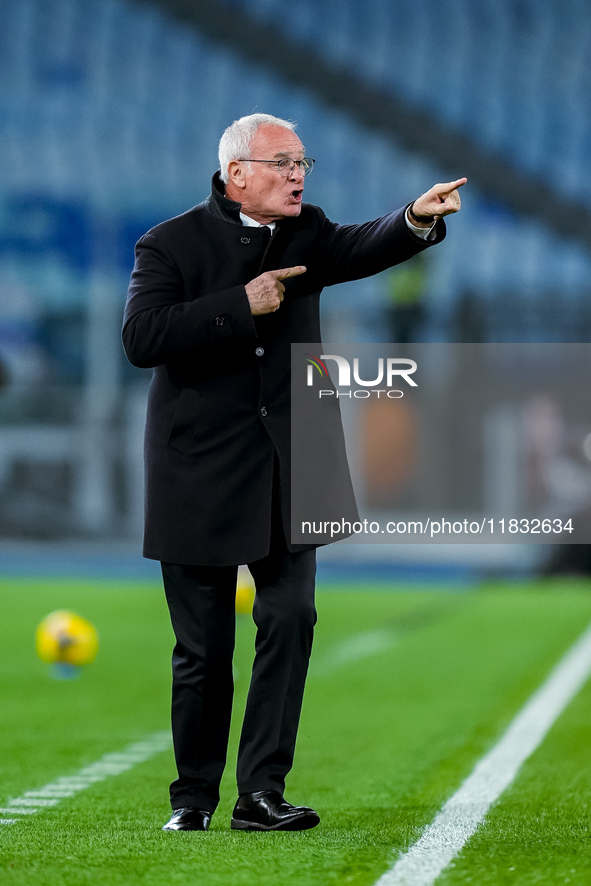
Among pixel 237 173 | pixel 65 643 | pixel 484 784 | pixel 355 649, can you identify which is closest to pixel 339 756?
pixel 484 784

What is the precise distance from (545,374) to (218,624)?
51.3 ft

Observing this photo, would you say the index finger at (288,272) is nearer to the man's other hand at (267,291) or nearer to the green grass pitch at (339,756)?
the man's other hand at (267,291)

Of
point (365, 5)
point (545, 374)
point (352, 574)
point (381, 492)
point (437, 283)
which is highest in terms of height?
point (365, 5)

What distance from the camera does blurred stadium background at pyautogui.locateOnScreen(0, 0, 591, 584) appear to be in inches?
680

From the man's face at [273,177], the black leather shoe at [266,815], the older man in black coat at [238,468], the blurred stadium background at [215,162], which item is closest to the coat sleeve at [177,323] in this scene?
the older man in black coat at [238,468]

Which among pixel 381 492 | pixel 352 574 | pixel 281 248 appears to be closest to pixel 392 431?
pixel 381 492

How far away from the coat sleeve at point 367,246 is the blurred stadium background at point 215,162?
13769mm

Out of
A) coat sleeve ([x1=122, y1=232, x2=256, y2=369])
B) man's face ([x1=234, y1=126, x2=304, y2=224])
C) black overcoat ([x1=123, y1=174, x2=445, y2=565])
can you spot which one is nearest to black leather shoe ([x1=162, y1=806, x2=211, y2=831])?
black overcoat ([x1=123, y1=174, x2=445, y2=565])

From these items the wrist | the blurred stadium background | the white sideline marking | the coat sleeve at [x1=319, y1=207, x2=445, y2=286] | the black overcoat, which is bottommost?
the white sideline marking

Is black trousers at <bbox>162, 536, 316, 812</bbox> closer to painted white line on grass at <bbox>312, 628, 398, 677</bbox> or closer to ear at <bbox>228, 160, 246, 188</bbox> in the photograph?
ear at <bbox>228, 160, 246, 188</bbox>

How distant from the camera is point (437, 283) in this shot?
1984 centimetres

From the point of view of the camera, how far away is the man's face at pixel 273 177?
2963mm

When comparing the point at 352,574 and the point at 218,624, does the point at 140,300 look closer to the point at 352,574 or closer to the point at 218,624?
the point at 218,624

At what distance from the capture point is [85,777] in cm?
394
